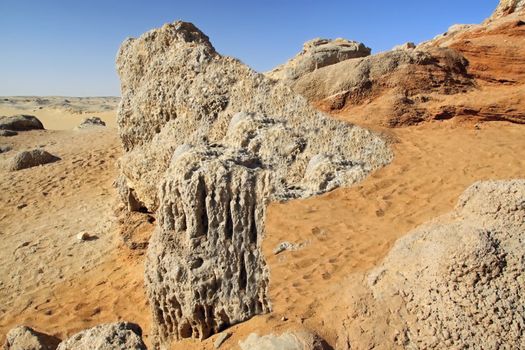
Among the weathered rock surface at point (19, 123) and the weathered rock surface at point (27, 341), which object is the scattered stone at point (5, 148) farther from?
the weathered rock surface at point (27, 341)

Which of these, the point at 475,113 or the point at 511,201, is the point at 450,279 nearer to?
the point at 511,201

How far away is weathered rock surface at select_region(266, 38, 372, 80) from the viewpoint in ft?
44.5

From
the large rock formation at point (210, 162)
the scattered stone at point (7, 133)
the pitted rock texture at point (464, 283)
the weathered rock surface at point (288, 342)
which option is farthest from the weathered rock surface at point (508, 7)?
the scattered stone at point (7, 133)

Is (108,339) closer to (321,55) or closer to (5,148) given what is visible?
(321,55)

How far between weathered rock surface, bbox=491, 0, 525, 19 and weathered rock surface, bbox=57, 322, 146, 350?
1455cm

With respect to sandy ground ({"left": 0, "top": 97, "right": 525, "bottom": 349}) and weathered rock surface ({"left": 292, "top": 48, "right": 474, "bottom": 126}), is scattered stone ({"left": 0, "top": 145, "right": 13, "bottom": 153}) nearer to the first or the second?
sandy ground ({"left": 0, "top": 97, "right": 525, "bottom": 349})

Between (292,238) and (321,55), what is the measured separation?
10.6 m

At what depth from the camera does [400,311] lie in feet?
12.4

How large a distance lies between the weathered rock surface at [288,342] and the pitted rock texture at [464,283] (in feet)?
1.77

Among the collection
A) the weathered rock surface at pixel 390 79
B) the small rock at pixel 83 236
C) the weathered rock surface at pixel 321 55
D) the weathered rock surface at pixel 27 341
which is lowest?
the weathered rock surface at pixel 27 341

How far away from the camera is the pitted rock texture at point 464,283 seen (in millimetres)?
3443

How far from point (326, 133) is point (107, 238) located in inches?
186

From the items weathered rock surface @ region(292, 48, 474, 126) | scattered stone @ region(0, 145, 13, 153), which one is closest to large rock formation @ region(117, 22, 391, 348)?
weathered rock surface @ region(292, 48, 474, 126)

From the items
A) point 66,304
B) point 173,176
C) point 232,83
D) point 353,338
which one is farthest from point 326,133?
point 66,304
